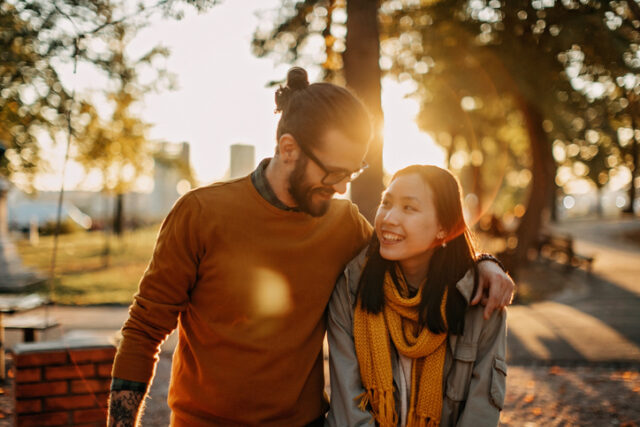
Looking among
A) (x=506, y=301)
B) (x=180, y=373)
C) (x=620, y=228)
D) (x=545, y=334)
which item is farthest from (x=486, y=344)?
(x=620, y=228)

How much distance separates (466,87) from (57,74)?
41.7 feet

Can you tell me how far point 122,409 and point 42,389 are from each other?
2.06m

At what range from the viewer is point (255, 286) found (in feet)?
7.09

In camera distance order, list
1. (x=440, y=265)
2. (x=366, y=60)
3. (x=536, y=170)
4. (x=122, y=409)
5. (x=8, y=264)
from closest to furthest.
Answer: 1. (x=122, y=409)
2. (x=440, y=265)
3. (x=366, y=60)
4. (x=8, y=264)
5. (x=536, y=170)

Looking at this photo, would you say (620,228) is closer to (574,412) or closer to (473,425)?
(574,412)

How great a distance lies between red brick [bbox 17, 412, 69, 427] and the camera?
144 inches

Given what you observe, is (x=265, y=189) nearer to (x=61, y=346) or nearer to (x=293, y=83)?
(x=293, y=83)

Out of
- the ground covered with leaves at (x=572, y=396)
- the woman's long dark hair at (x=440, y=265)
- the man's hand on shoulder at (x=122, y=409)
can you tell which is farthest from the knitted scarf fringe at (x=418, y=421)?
the ground covered with leaves at (x=572, y=396)

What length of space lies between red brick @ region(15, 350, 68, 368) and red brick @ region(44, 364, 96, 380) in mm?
41

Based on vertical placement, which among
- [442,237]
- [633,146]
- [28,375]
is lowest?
[28,375]

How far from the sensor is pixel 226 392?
2.10 meters

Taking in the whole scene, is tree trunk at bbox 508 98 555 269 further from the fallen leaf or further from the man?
the man

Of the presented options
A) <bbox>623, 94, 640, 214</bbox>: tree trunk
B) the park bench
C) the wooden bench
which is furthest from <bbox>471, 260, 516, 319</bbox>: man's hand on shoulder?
the park bench

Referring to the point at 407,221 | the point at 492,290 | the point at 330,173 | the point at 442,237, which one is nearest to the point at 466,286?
the point at 492,290
